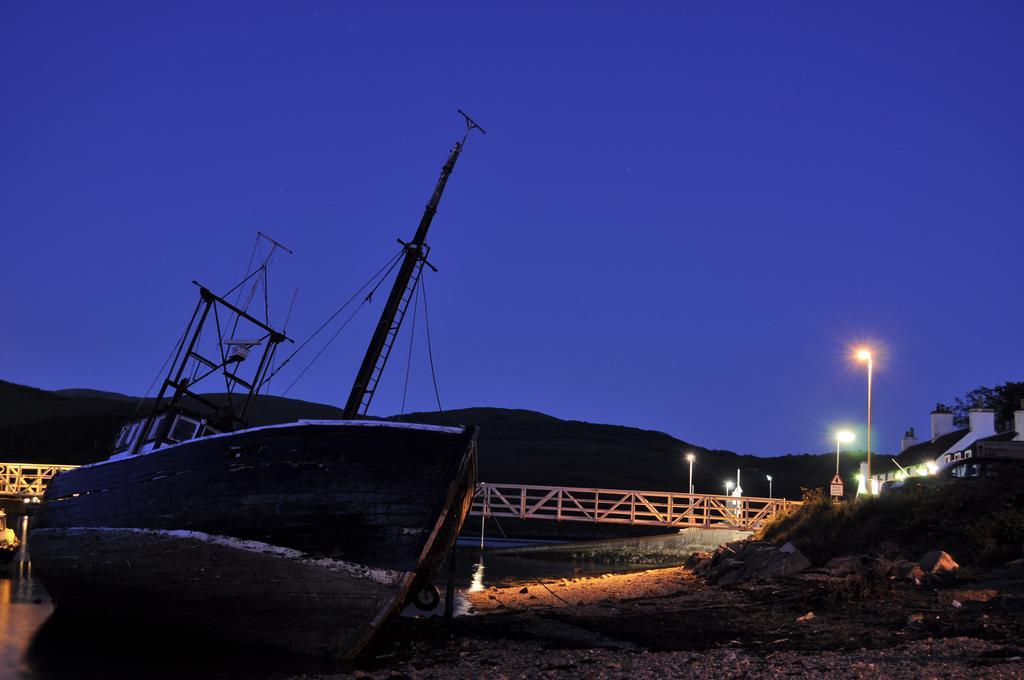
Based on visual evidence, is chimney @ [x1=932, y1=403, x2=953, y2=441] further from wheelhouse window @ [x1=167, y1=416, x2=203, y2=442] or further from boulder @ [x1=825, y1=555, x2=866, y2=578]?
wheelhouse window @ [x1=167, y1=416, x2=203, y2=442]

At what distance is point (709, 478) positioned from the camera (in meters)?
137

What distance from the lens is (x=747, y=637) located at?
57.6ft

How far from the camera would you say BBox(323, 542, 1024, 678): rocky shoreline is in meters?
14.2

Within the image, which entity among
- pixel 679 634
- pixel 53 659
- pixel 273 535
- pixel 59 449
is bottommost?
pixel 53 659

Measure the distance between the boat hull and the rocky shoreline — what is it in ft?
5.19

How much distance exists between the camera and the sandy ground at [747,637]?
46.3ft

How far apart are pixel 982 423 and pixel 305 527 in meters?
44.4

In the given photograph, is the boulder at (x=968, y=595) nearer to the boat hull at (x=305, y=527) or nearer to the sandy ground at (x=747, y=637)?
the sandy ground at (x=747, y=637)

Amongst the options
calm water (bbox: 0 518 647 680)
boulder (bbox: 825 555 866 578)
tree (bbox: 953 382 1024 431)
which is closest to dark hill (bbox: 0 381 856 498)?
tree (bbox: 953 382 1024 431)

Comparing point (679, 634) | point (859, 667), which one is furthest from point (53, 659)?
point (859, 667)

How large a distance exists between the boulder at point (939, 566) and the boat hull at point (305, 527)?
11.1m

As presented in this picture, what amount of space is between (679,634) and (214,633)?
32.6 ft

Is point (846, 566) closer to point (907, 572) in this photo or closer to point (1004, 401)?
point (907, 572)

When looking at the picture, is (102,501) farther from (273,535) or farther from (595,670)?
(595,670)
